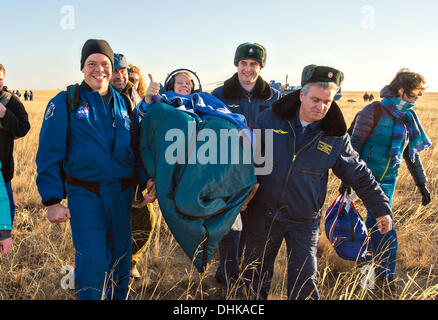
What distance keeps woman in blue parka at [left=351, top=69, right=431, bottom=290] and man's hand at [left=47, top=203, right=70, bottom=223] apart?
2.82 metres

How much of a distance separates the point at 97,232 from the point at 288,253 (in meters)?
1.49

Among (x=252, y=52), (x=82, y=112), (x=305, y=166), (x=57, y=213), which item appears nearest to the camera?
(x=57, y=213)

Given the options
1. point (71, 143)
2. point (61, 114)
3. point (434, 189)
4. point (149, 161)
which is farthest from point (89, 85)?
point (434, 189)

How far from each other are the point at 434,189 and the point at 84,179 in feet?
21.1

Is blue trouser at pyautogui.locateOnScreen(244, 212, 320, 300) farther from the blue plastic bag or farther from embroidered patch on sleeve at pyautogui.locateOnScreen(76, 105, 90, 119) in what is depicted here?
embroidered patch on sleeve at pyautogui.locateOnScreen(76, 105, 90, 119)

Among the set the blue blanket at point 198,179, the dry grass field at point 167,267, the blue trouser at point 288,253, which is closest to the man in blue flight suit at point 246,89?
the dry grass field at point 167,267

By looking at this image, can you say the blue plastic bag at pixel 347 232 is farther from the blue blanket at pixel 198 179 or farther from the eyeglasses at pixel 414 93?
the eyeglasses at pixel 414 93

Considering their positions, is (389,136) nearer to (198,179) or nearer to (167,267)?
(198,179)

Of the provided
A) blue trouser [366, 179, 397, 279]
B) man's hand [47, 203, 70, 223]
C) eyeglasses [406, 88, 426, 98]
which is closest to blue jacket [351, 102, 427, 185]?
blue trouser [366, 179, 397, 279]

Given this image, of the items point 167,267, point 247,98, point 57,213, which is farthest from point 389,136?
point 57,213

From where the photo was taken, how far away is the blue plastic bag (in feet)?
8.26

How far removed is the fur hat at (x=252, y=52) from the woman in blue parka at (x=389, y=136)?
50.3 inches

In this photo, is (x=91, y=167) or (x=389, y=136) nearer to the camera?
(x=91, y=167)

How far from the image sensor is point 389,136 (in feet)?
10.1
